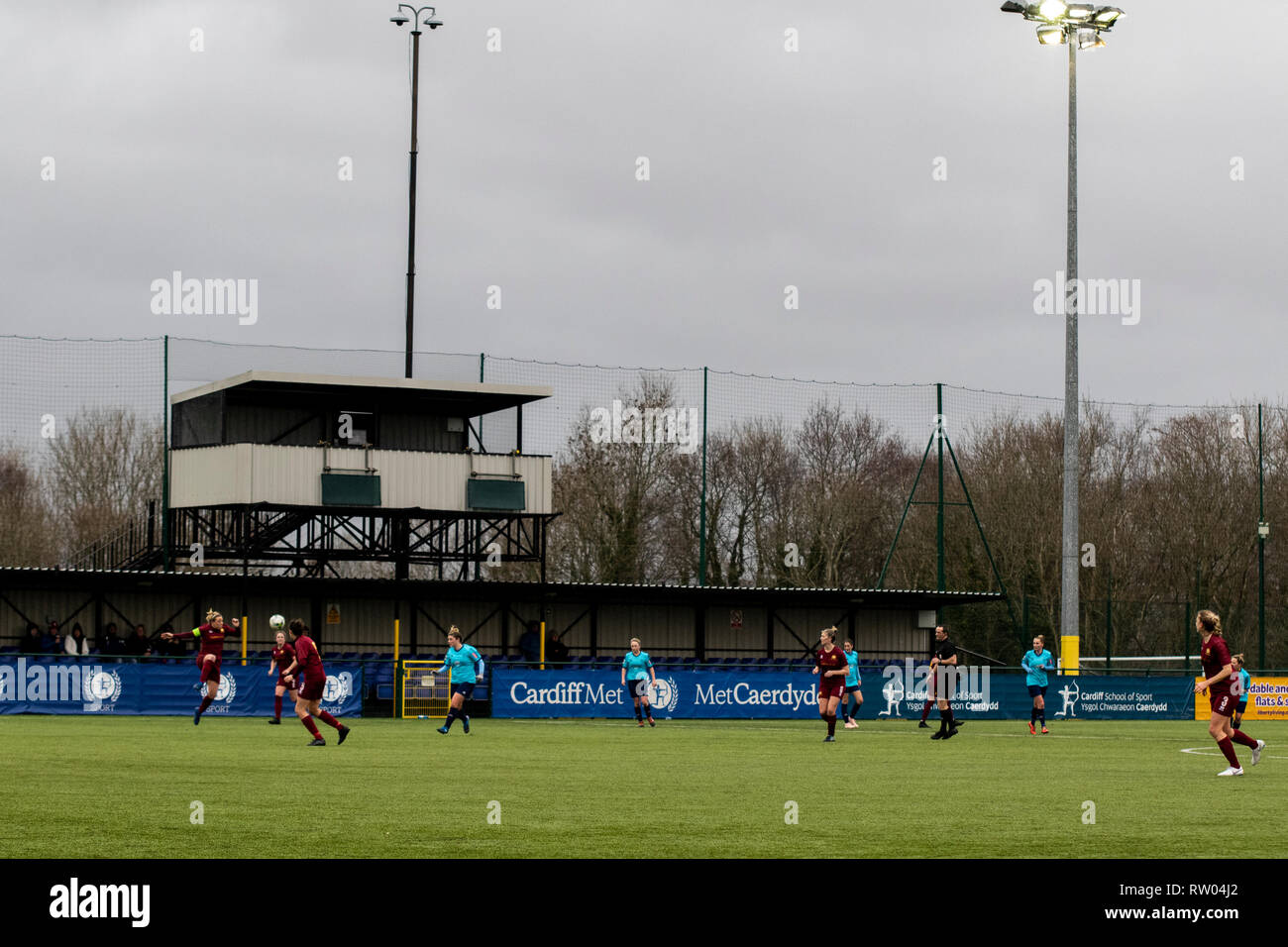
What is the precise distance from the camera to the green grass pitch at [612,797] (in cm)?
1185

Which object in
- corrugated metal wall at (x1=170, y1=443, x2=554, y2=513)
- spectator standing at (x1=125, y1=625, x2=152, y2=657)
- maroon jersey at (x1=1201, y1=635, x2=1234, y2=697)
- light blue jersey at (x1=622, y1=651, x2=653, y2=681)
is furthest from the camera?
corrugated metal wall at (x1=170, y1=443, x2=554, y2=513)

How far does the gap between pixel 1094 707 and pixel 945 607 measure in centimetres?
1066

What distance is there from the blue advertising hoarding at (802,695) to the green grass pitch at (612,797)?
964 cm

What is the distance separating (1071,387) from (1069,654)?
18.1 ft

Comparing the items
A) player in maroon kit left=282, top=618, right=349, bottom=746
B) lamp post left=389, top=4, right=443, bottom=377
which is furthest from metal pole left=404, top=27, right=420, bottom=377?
player in maroon kit left=282, top=618, right=349, bottom=746

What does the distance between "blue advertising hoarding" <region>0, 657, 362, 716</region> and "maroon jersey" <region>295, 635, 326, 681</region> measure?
10.7 m

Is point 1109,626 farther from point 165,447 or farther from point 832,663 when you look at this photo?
point 165,447

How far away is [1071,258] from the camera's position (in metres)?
36.2

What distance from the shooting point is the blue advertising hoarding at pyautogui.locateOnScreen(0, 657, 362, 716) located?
34.5m

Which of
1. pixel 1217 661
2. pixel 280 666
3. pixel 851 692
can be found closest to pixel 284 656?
pixel 280 666

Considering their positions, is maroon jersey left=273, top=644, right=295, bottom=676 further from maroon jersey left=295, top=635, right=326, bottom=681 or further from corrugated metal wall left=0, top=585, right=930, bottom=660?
corrugated metal wall left=0, top=585, right=930, bottom=660

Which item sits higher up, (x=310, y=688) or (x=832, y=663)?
(x=832, y=663)
